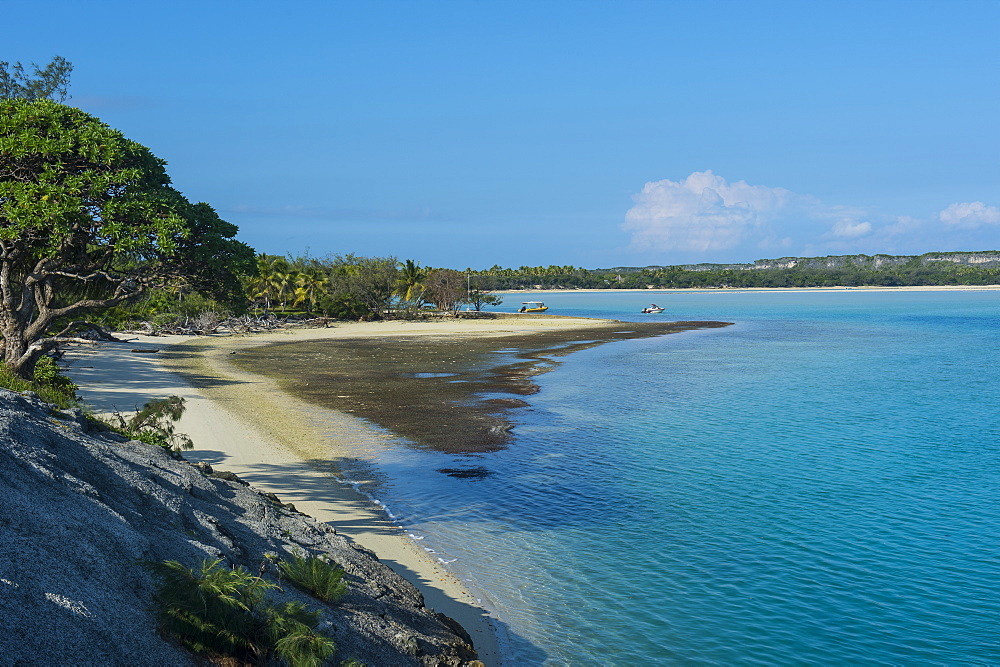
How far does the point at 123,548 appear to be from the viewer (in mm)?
7188

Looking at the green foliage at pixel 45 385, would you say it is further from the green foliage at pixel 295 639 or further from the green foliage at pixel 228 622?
the green foliage at pixel 295 639

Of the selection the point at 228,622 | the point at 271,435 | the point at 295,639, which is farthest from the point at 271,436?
the point at 295,639

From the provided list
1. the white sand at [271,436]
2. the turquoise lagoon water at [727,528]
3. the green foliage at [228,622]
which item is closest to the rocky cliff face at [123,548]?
the green foliage at [228,622]

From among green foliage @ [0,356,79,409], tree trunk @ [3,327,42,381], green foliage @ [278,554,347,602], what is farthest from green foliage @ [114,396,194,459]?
green foliage @ [278,554,347,602]

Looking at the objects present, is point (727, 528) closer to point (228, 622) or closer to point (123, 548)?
point (228, 622)

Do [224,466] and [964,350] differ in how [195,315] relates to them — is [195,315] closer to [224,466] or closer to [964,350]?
[224,466]

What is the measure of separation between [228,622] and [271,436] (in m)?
15.6

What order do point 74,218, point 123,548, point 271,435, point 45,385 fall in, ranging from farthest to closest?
point 271,435 < point 45,385 < point 74,218 < point 123,548

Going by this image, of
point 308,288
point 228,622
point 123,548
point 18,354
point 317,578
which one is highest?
point 308,288

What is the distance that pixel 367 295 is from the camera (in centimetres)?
9281

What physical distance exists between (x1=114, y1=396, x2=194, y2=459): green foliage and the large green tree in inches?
109

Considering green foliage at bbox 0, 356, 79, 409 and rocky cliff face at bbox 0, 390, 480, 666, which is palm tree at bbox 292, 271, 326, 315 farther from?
rocky cliff face at bbox 0, 390, 480, 666

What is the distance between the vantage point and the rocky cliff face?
586 cm

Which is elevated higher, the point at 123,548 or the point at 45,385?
the point at 45,385
